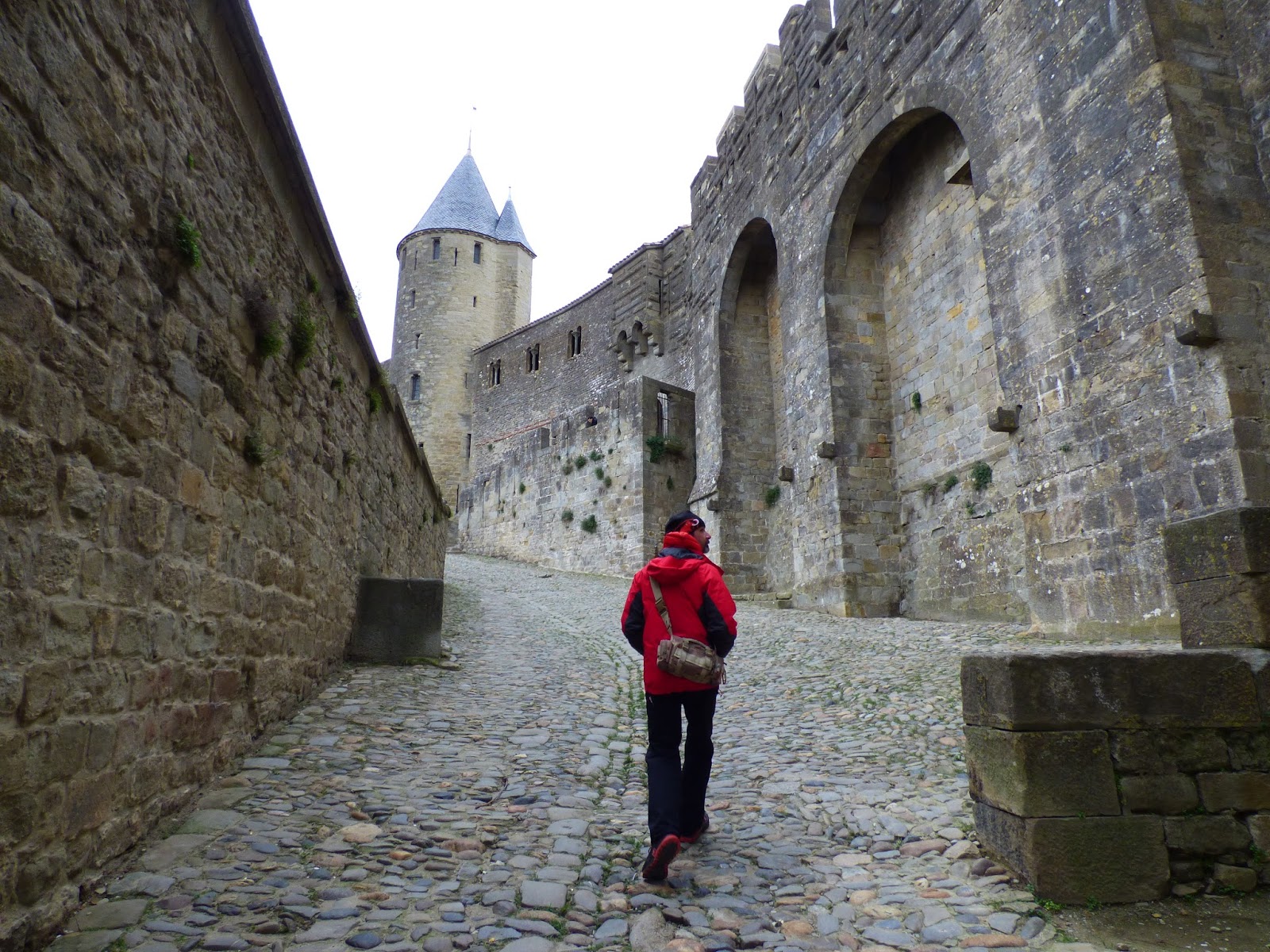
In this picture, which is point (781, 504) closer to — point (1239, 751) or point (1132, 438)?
point (1132, 438)

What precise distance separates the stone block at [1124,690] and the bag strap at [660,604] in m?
1.29

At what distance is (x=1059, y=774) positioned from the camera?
3059mm

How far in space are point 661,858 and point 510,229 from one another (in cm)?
3990

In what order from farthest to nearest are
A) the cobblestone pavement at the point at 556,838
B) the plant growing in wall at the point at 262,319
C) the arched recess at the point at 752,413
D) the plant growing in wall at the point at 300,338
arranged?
the arched recess at the point at 752,413 → the plant growing in wall at the point at 300,338 → the plant growing in wall at the point at 262,319 → the cobblestone pavement at the point at 556,838

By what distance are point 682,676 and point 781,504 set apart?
12.7 m

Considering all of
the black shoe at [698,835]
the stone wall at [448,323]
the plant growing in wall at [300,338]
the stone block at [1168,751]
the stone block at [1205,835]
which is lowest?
the black shoe at [698,835]

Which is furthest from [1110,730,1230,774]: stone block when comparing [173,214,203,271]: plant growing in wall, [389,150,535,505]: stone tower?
[389,150,535,505]: stone tower

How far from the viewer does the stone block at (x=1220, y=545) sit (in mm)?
3318

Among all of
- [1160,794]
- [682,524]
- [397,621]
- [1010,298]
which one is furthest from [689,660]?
[1010,298]

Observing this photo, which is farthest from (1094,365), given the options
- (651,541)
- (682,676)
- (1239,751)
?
(651,541)

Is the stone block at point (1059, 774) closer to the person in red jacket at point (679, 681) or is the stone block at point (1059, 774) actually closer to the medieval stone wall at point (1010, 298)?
the person in red jacket at point (679, 681)

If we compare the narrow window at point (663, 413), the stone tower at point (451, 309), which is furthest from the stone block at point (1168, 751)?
the stone tower at point (451, 309)

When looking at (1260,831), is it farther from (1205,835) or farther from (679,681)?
(679,681)

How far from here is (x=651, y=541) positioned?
1845cm
